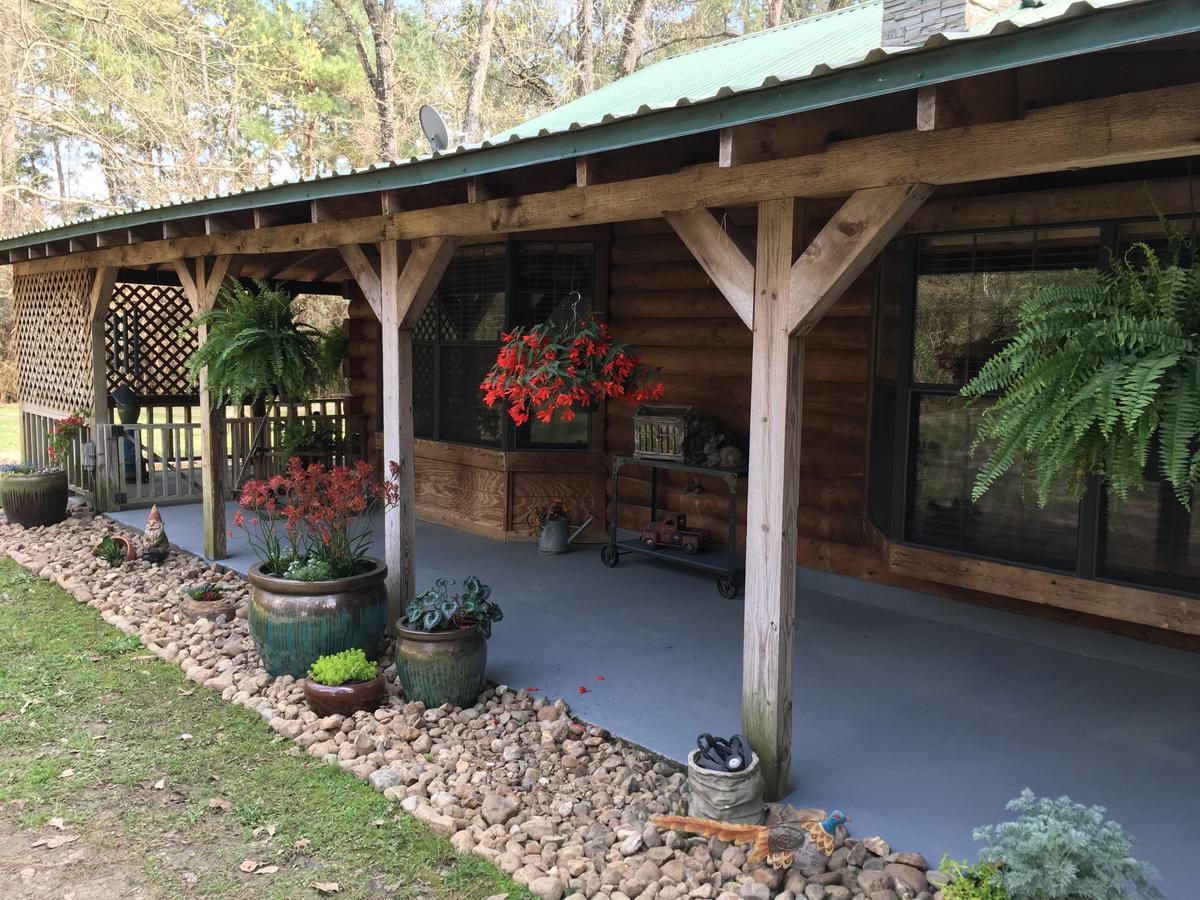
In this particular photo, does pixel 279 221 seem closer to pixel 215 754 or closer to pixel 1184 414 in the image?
pixel 215 754

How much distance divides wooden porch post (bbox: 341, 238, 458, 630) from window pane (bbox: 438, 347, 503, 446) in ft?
7.35

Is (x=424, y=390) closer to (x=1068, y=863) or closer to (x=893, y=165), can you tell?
(x=893, y=165)

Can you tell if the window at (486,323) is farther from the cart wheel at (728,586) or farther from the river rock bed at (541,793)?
the river rock bed at (541,793)

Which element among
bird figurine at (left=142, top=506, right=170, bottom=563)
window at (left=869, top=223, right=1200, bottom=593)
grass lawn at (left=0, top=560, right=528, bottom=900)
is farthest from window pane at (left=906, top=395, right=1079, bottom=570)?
bird figurine at (left=142, top=506, right=170, bottom=563)

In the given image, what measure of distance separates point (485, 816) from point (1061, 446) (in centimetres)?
226

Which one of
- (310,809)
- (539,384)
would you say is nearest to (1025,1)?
(539,384)

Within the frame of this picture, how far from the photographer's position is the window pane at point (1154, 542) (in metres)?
4.18

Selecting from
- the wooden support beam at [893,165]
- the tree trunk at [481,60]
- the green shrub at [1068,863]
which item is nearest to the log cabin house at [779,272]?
the wooden support beam at [893,165]

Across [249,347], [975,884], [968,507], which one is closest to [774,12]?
[249,347]

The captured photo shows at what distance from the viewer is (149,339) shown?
33.0ft

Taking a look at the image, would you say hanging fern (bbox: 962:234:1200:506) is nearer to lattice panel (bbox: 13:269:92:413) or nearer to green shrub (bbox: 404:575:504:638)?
green shrub (bbox: 404:575:504:638)

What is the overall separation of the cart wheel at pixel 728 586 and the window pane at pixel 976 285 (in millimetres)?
1640

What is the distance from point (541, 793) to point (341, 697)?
1157 millimetres

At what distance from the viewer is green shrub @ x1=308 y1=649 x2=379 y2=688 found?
416 cm
